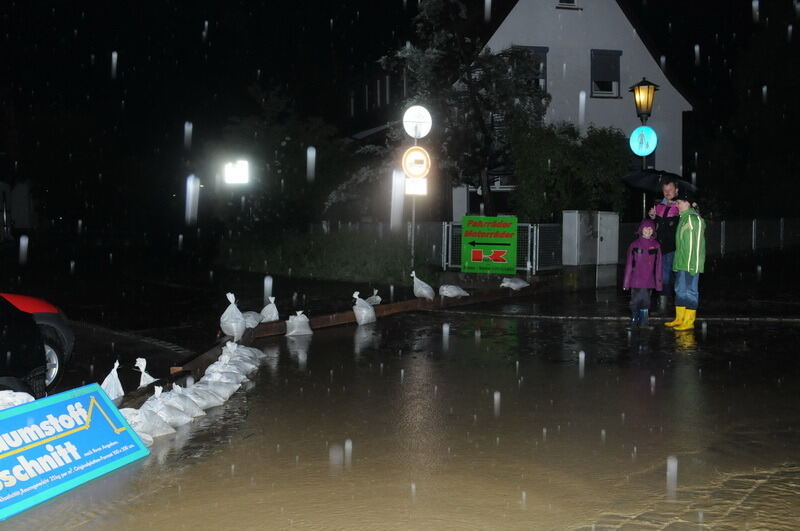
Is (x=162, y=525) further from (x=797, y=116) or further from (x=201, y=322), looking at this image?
(x=797, y=116)

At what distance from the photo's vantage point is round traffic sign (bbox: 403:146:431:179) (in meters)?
17.8

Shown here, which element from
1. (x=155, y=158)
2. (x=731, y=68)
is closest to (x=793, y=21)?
(x=731, y=68)

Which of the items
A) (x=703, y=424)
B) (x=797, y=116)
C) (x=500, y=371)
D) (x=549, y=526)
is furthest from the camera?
(x=797, y=116)

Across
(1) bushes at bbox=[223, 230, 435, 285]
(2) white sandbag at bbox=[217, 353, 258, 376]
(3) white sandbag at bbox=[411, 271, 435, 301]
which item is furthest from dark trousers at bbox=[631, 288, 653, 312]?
(1) bushes at bbox=[223, 230, 435, 285]

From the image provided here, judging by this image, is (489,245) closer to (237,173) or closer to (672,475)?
(237,173)

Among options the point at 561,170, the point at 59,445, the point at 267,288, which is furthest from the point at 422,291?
the point at 59,445

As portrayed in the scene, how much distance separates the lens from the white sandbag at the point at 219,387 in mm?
8242

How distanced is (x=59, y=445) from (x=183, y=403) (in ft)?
6.03

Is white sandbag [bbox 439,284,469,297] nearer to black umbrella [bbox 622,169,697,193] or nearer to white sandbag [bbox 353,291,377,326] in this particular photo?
white sandbag [bbox 353,291,377,326]

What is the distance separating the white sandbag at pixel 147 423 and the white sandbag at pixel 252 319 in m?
4.96

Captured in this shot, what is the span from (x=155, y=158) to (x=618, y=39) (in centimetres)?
2579

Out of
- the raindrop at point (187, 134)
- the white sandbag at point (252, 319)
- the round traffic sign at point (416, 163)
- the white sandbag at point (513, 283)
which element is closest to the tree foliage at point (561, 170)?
the white sandbag at point (513, 283)

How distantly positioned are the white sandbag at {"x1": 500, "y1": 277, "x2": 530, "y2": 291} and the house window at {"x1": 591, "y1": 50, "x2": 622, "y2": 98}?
635 inches

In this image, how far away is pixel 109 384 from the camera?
787 centimetres
